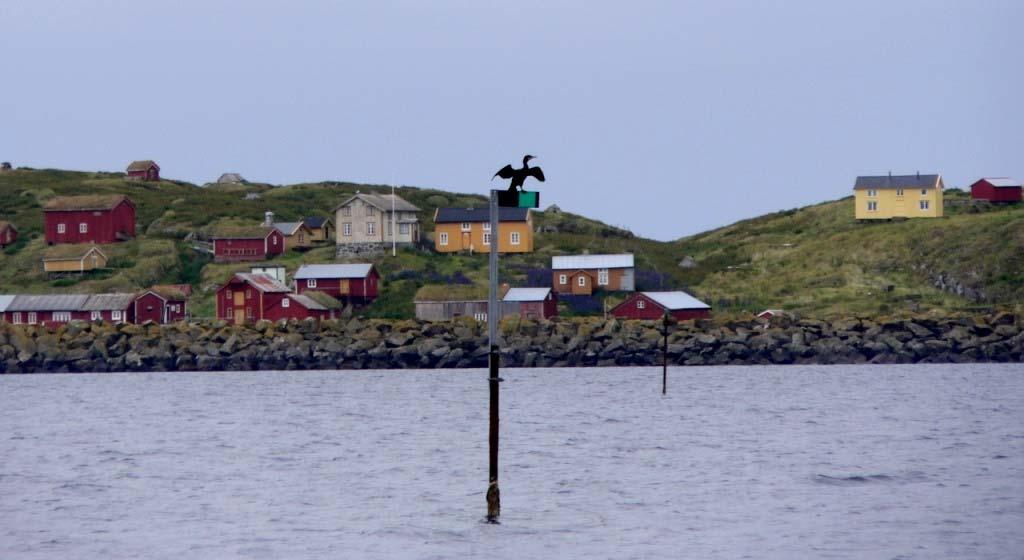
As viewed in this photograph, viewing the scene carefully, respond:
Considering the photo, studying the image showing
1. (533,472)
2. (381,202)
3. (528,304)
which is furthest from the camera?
(381,202)

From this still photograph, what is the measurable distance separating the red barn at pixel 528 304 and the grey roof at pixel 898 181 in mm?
37677

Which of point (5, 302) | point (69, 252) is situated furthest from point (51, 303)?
point (69, 252)

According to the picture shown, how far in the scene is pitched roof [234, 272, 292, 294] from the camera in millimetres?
94438

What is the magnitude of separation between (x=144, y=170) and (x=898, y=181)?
82.8 meters

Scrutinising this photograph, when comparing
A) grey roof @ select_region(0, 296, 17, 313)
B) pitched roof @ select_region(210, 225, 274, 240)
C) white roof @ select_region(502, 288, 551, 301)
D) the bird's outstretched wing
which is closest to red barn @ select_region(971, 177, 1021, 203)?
white roof @ select_region(502, 288, 551, 301)

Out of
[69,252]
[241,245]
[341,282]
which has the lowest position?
[341,282]

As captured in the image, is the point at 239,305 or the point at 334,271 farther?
the point at 334,271

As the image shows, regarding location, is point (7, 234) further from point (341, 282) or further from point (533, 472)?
point (533, 472)

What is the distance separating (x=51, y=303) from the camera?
315 ft

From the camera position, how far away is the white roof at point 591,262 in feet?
331

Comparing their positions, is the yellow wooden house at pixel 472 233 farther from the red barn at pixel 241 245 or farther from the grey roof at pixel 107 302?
the grey roof at pixel 107 302

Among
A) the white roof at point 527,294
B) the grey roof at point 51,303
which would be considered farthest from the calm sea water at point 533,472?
the grey roof at point 51,303

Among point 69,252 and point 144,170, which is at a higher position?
point 144,170

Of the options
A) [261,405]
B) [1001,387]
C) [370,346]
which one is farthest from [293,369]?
[1001,387]
